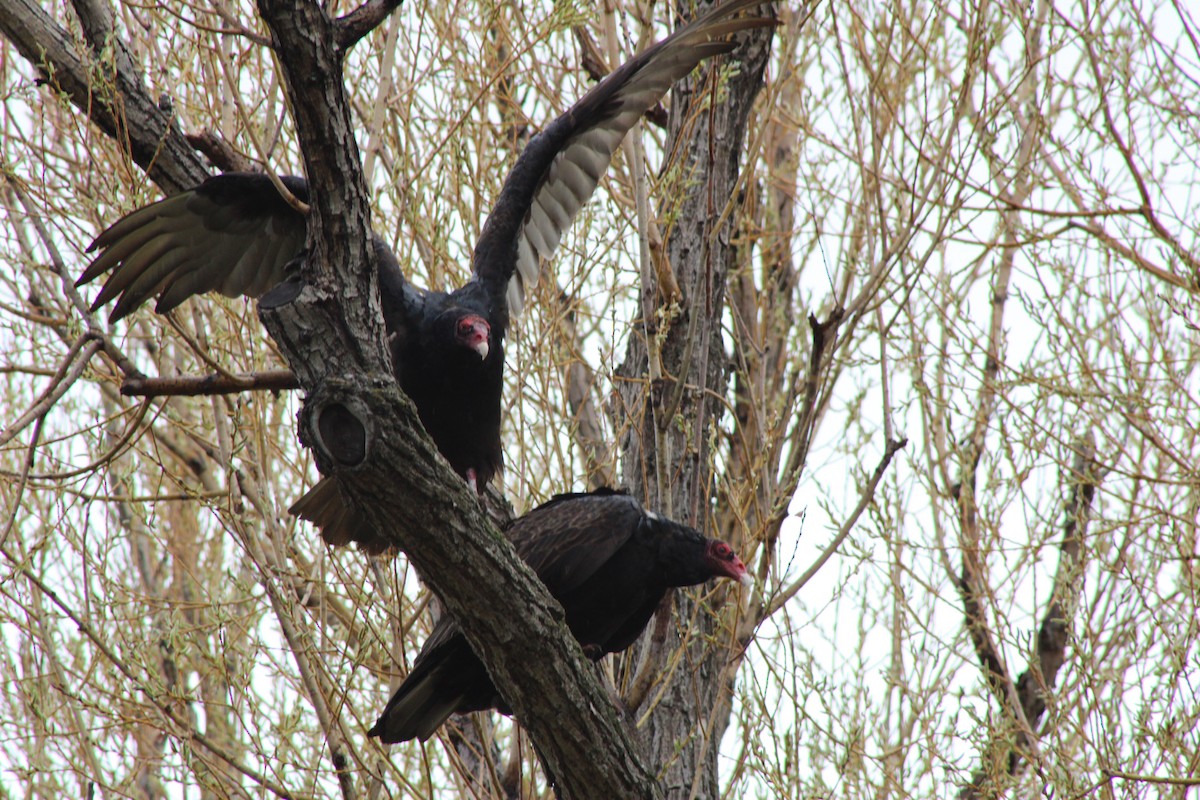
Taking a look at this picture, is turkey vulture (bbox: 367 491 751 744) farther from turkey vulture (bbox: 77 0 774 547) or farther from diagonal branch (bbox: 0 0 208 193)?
diagonal branch (bbox: 0 0 208 193)

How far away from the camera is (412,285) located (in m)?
3.72

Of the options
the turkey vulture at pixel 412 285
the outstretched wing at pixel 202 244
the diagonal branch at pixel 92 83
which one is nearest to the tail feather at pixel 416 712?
the turkey vulture at pixel 412 285

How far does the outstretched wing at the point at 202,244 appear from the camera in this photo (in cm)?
327

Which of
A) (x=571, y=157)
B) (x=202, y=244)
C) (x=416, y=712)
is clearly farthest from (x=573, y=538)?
(x=571, y=157)

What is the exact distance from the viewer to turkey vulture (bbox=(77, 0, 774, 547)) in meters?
3.33

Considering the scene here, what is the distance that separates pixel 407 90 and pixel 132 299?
1.23 meters

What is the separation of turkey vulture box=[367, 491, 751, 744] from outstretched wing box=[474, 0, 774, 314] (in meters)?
0.81

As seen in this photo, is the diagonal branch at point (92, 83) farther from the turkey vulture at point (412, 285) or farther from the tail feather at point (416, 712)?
the tail feather at point (416, 712)

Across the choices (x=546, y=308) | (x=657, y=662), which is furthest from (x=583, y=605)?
(x=546, y=308)

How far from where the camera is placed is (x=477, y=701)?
337 centimetres

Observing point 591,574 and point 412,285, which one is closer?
point 591,574

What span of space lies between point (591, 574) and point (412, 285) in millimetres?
1050

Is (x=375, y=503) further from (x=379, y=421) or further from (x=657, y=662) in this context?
(x=657, y=662)

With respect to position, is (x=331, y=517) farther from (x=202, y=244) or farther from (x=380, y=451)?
(x=380, y=451)
